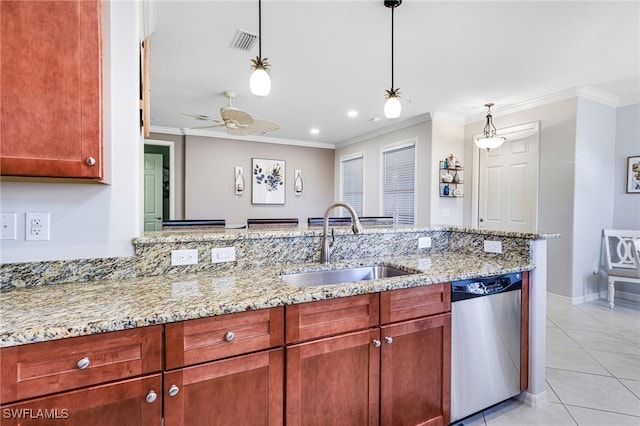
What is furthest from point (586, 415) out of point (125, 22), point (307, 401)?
point (125, 22)

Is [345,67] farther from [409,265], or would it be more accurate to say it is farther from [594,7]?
[409,265]

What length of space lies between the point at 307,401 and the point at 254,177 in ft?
18.8

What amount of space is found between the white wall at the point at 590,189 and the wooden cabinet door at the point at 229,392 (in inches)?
171

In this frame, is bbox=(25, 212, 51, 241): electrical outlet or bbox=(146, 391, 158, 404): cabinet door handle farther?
bbox=(25, 212, 51, 241): electrical outlet

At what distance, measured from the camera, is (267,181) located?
22.4 feet

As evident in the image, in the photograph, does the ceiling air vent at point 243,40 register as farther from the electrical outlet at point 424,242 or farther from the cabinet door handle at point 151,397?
the cabinet door handle at point 151,397

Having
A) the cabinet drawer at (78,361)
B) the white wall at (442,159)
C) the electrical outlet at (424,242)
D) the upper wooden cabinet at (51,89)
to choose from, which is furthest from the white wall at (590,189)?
the upper wooden cabinet at (51,89)

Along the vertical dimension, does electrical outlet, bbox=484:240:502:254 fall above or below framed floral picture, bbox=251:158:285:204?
below

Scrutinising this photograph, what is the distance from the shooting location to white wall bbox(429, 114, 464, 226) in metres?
5.09

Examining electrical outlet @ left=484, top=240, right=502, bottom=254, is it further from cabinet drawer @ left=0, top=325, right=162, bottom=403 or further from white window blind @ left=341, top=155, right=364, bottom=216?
white window blind @ left=341, top=155, right=364, bottom=216

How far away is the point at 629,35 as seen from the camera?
2.74 m

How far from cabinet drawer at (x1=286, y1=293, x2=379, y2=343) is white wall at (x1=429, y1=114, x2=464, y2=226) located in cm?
398

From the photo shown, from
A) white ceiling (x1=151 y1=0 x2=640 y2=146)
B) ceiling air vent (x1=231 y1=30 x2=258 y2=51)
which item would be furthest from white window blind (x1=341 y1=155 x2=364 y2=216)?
ceiling air vent (x1=231 y1=30 x2=258 y2=51)

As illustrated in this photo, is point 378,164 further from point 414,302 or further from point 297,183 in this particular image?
point 414,302
